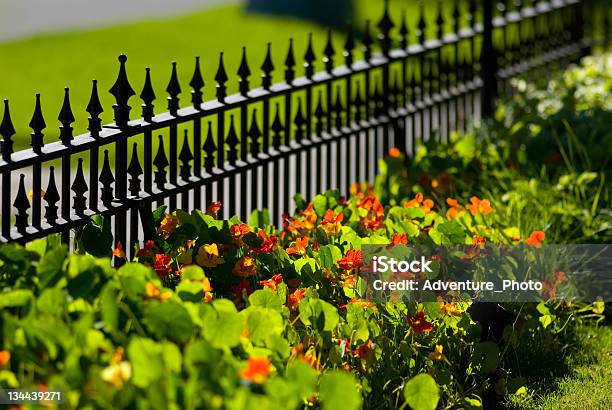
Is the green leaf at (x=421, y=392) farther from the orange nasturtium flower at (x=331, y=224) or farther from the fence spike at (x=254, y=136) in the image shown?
the fence spike at (x=254, y=136)

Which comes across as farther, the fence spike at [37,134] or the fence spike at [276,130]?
the fence spike at [276,130]

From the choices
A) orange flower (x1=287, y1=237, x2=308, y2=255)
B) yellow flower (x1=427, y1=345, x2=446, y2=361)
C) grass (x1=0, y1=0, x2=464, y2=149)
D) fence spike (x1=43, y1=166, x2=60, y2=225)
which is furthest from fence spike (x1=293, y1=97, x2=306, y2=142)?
grass (x1=0, y1=0, x2=464, y2=149)

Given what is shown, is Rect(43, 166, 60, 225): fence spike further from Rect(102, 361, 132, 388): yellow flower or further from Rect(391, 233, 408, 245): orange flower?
Rect(102, 361, 132, 388): yellow flower

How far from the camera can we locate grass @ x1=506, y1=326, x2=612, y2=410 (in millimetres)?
4715

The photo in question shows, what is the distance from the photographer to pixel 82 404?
10.3ft

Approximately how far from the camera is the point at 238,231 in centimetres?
490

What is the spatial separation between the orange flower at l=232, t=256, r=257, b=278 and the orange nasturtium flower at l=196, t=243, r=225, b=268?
0.07 metres

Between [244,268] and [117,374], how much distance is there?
1.60 meters

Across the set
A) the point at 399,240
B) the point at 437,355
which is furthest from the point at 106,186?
the point at 437,355

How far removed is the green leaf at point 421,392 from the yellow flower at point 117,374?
3.64 feet

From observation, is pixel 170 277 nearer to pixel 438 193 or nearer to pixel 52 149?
pixel 52 149

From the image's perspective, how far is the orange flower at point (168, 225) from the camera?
4.88 meters

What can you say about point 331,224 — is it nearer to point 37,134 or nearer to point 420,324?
point 420,324

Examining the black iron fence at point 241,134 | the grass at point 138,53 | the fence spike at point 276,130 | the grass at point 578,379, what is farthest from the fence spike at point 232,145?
the grass at point 138,53
